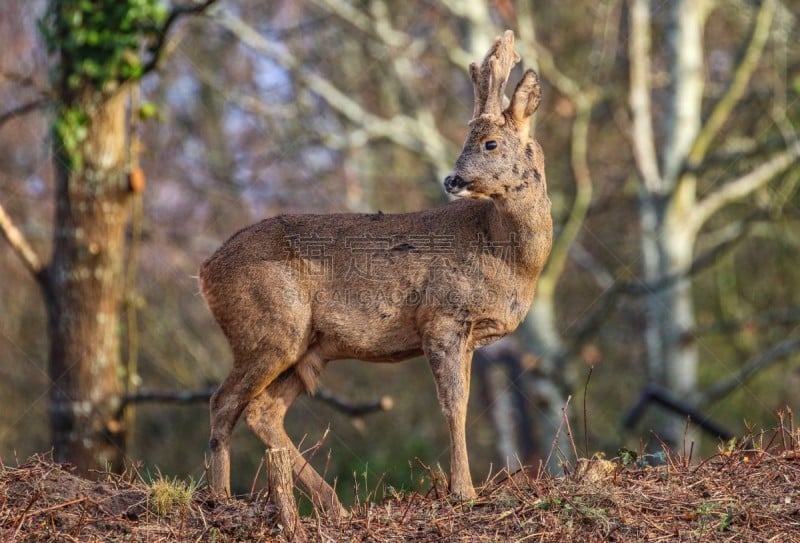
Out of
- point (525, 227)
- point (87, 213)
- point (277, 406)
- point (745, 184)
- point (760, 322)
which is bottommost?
point (760, 322)

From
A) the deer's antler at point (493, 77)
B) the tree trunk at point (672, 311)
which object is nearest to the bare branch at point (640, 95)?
the tree trunk at point (672, 311)

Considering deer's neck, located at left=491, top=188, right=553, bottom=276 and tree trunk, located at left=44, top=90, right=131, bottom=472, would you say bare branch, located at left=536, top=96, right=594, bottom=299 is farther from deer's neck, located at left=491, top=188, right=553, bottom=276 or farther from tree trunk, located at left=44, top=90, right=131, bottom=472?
deer's neck, located at left=491, top=188, right=553, bottom=276

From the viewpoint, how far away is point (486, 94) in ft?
25.5

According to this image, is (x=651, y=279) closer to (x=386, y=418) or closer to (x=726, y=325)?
(x=726, y=325)

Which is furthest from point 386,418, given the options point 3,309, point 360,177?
point 3,309

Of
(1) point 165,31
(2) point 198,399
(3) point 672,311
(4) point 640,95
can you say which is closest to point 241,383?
(2) point 198,399

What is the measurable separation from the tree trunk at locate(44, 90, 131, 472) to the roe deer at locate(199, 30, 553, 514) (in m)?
3.74

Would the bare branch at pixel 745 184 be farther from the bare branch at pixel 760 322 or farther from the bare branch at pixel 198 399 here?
the bare branch at pixel 198 399

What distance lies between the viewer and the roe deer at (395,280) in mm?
7578

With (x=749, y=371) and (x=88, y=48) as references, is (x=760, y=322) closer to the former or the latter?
(x=749, y=371)

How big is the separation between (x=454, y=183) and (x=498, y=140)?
0.46 metres

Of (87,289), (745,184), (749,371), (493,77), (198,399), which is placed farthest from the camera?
(745,184)

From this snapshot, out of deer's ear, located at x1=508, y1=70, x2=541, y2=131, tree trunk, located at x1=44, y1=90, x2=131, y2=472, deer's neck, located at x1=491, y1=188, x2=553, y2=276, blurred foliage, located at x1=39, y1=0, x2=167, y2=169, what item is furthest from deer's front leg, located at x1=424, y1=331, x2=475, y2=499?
blurred foliage, located at x1=39, y1=0, x2=167, y2=169

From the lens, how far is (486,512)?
6660mm
